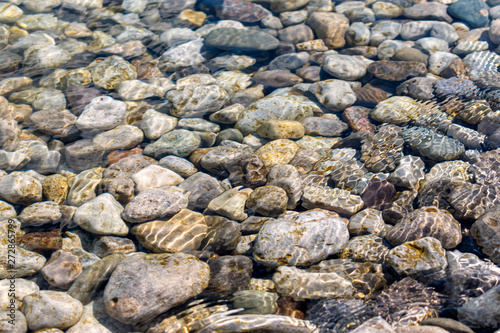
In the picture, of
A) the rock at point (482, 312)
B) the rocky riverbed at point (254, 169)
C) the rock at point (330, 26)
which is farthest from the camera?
the rock at point (330, 26)

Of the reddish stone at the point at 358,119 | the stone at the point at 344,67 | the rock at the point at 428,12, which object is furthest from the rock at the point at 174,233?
the rock at the point at 428,12

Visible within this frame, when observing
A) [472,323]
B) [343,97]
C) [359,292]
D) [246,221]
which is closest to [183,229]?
[246,221]

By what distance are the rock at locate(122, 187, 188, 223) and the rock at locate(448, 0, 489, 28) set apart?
778 centimetres

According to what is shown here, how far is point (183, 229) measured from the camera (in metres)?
4.35

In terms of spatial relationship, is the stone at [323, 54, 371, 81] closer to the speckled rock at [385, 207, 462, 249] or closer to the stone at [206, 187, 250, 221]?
the stone at [206, 187, 250, 221]

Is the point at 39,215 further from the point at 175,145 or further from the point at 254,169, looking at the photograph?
the point at 254,169

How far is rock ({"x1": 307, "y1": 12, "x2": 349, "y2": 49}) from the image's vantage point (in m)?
7.87

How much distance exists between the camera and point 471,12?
8.27m

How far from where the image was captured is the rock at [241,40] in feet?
25.3

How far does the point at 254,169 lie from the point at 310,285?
6.30 feet

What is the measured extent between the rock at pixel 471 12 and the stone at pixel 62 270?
362 inches

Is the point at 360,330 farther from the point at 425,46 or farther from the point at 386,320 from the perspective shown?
the point at 425,46

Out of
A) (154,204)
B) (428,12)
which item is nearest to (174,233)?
(154,204)

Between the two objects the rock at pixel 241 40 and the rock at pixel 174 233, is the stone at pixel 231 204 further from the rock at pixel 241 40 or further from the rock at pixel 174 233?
the rock at pixel 241 40
